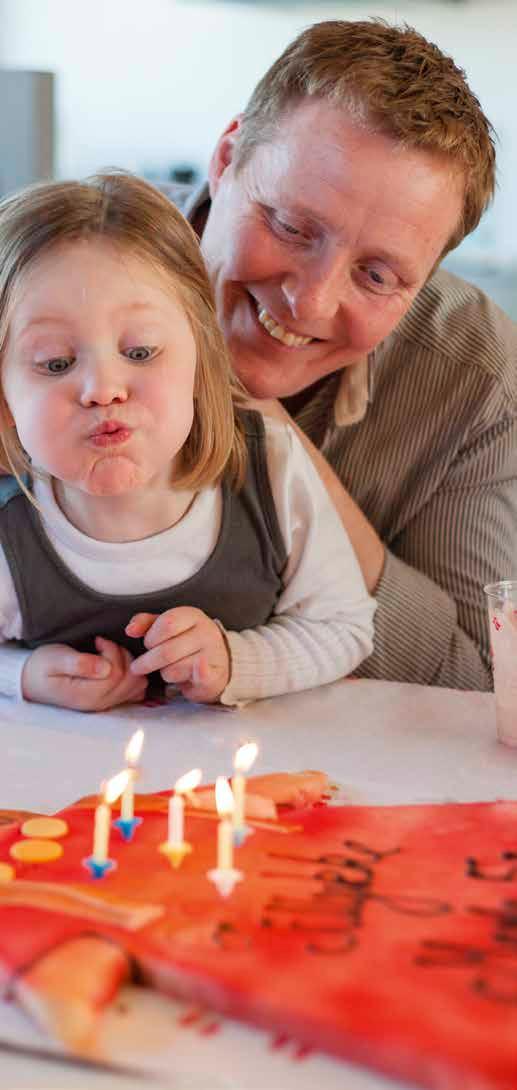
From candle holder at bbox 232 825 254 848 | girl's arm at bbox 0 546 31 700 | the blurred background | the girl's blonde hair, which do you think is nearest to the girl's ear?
the girl's blonde hair

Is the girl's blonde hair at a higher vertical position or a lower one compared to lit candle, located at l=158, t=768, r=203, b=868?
higher

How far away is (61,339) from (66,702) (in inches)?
13.6

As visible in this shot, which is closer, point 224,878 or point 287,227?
point 224,878

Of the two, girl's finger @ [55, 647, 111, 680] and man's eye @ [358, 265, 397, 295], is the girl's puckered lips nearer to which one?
girl's finger @ [55, 647, 111, 680]

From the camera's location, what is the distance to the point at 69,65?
4.55 meters

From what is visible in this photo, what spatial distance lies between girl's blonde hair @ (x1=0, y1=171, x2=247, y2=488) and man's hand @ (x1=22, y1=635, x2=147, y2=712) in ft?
0.58

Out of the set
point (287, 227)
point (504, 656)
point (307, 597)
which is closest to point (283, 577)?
point (307, 597)

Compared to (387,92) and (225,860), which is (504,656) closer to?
(225,860)

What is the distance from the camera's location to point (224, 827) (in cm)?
86

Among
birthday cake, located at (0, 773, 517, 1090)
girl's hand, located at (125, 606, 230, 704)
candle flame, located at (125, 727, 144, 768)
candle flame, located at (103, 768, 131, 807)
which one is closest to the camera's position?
birthday cake, located at (0, 773, 517, 1090)

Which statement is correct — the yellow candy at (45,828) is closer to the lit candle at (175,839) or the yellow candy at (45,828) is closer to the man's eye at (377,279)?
the lit candle at (175,839)

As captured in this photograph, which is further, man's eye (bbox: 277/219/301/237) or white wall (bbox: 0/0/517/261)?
white wall (bbox: 0/0/517/261)

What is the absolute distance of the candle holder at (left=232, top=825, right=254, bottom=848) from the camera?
0.89 m

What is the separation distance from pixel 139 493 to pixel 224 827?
47 cm
